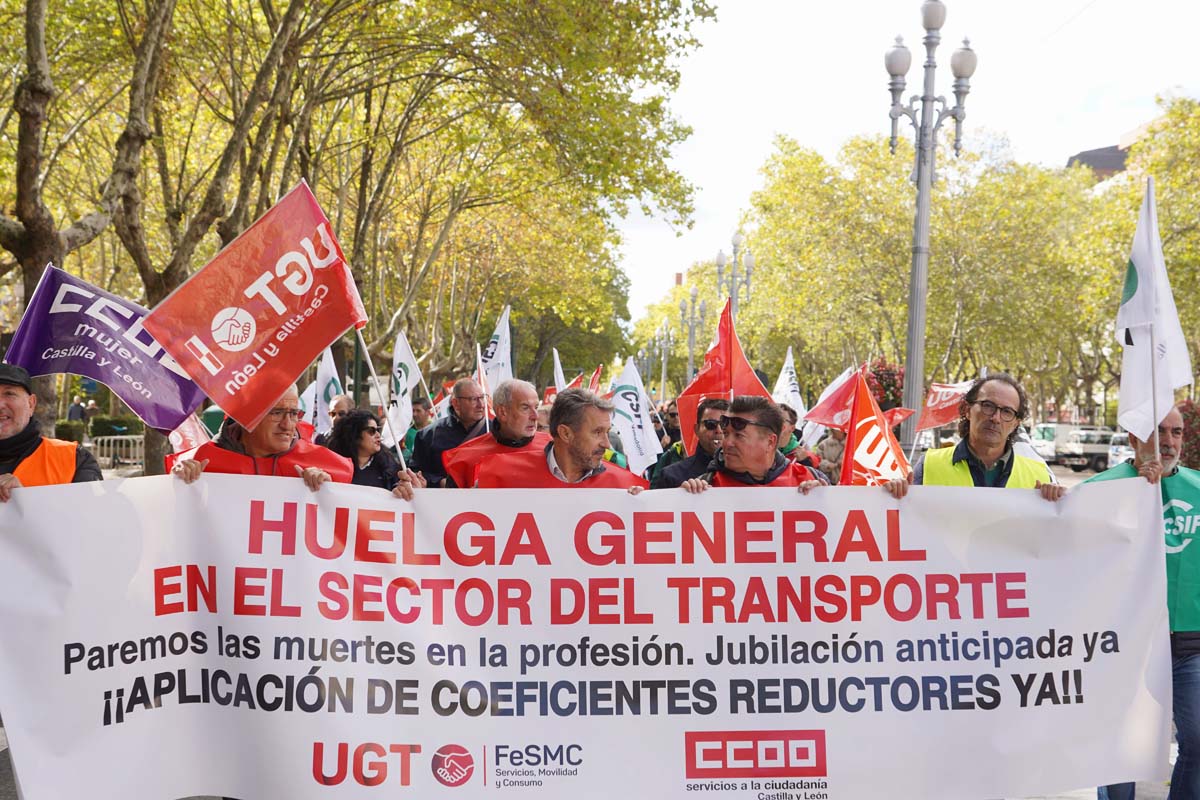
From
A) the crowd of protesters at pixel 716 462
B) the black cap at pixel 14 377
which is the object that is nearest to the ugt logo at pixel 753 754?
the crowd of protesters at pixel 716 462

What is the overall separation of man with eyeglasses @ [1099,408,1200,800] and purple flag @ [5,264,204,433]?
362cm

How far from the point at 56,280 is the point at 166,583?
5.90ft

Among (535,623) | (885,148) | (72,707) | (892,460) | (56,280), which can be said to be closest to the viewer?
(72,707)

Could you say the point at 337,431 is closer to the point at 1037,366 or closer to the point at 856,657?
the point at 856,657

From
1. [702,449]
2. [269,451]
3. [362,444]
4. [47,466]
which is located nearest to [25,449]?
[47,466]

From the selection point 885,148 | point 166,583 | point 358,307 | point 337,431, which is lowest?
point 166,583

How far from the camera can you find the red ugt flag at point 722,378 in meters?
7.38

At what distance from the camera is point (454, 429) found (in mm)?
8336

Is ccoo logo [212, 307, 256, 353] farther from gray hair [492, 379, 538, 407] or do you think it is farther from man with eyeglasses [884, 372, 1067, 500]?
man with eyeglasses [884, 372, 1067, 500]

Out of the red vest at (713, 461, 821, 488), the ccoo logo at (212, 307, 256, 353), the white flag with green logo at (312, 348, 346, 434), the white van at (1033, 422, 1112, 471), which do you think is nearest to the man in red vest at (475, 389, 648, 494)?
the red vest at (713, 461, 821, 488)

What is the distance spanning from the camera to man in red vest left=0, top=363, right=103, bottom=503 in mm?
4461

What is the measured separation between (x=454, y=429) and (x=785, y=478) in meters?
4.00

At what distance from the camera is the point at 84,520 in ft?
13.0

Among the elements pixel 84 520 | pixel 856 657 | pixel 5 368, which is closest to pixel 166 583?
pixel 84 520
